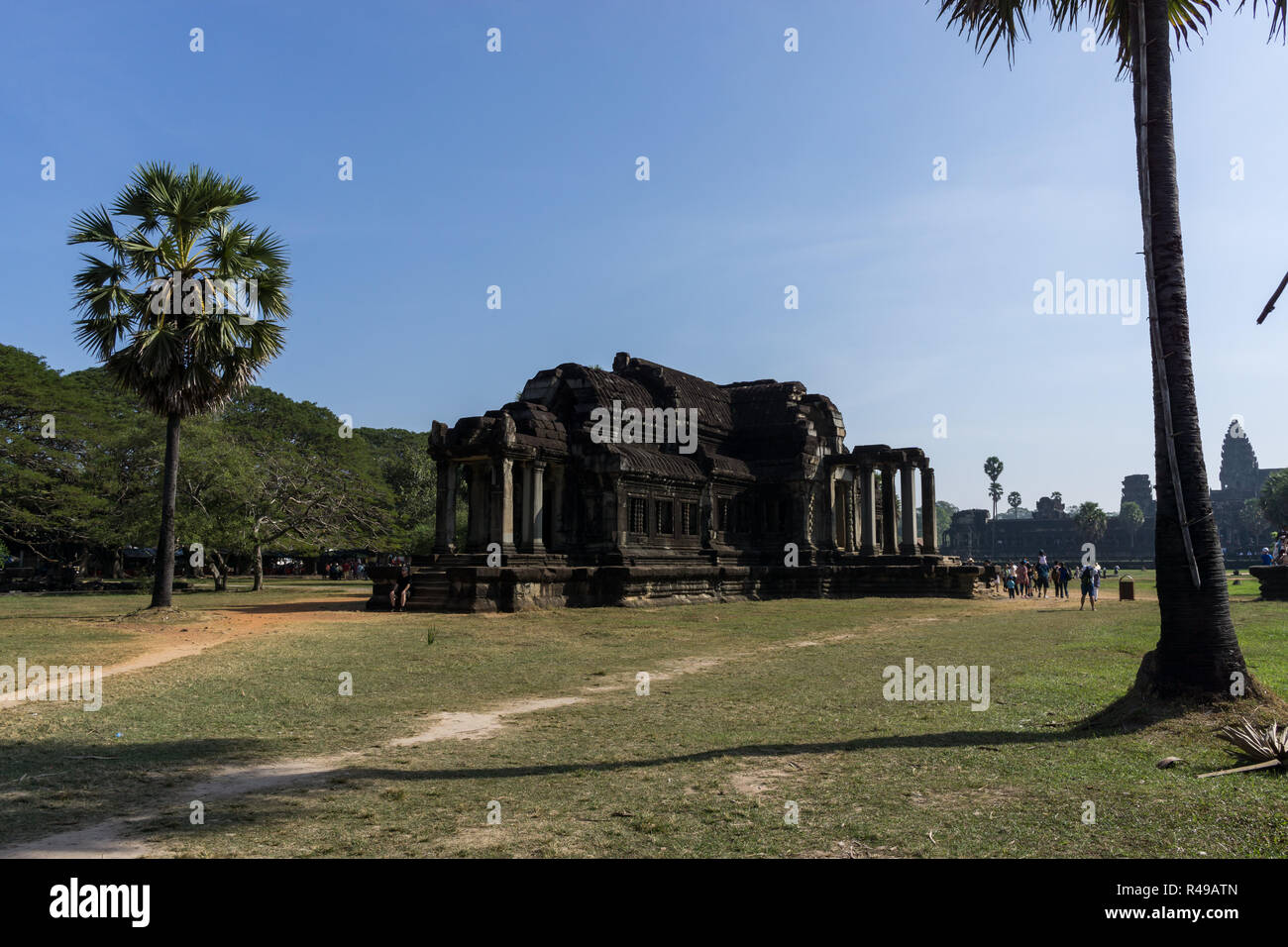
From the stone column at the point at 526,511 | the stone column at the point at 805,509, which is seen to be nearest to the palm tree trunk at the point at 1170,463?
the stone column at the point at 526,511

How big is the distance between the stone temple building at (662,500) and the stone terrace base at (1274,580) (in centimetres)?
914

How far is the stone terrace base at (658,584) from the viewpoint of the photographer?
79.2 feet

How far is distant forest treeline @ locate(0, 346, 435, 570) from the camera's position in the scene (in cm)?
3553

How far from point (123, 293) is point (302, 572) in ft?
166

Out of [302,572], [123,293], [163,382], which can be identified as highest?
[123,293]

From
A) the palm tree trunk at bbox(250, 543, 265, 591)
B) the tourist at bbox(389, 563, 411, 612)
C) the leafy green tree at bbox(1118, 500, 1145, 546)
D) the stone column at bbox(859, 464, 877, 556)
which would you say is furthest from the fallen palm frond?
the leafy green tree at bbox(1118, 500, 1145, 546)

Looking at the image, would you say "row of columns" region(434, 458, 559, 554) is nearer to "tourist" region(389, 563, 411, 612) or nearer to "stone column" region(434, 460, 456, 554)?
"stone column" region(434, 460, 456, 554)

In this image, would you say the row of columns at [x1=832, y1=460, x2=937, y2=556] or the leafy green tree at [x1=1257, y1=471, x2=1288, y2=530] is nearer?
the row of columns at [x1=832, y1=460, x2=937, y2=556]

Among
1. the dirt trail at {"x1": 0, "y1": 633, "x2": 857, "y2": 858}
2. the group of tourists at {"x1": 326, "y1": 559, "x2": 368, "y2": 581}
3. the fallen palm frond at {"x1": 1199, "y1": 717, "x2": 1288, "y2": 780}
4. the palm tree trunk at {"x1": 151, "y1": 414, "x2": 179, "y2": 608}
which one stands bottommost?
the group of tourists at {"x1": 326, "y1": 559, "x2": 368, "y2": 581}

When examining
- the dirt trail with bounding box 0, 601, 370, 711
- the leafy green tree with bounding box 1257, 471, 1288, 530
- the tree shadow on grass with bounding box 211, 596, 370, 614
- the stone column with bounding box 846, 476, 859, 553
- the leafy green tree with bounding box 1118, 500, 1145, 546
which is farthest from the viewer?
the leafy green tree with bounding box 1118, 500, 1145, 546

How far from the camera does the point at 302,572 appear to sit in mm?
68000

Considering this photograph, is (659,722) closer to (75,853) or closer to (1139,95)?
(75,853)

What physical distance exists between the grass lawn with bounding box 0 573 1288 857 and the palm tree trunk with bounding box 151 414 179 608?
5.17 m
